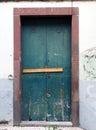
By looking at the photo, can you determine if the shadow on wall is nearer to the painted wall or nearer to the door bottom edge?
the painted wall

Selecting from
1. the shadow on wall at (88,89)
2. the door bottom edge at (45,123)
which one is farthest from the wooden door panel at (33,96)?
the shadow on wall at (88,89)

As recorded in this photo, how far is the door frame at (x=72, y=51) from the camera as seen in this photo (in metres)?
8.43

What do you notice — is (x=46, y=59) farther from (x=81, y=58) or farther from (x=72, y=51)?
(x=81, y=58)

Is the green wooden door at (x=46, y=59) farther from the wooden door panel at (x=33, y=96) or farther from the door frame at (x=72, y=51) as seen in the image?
the door frame at (x=72, y=51)

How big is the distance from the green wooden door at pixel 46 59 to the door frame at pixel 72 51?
0.27m

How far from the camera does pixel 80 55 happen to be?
27.7ft

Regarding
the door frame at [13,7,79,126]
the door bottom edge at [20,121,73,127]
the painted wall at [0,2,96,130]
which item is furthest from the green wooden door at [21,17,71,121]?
the painted wall at [0,2,96,130]

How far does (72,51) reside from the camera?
332 inches

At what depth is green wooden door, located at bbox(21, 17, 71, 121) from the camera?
8.74m

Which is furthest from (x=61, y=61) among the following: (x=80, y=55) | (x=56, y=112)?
(x=56, y=112)

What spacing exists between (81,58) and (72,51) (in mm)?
254

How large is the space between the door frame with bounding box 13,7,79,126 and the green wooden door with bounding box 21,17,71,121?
27cm

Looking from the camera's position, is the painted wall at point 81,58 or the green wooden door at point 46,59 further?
the green wooden door at point 46,59

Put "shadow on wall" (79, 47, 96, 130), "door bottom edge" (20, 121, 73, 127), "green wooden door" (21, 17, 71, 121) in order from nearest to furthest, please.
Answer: "shadow on wall" (79, 47, 96, 130), "door bottom edge" (20, 121, 73, 127), "green wooden door" (21, 17, 71, 121)
